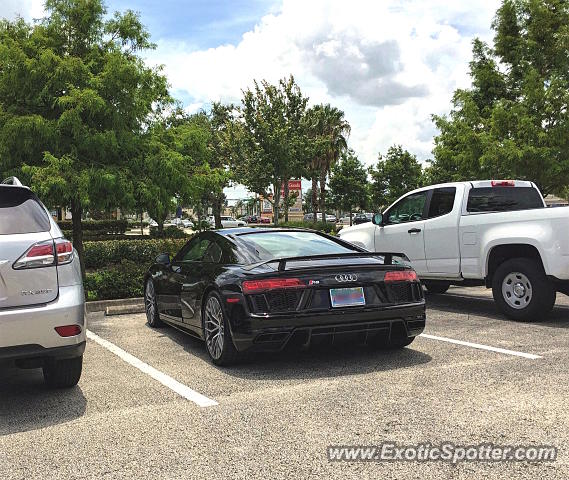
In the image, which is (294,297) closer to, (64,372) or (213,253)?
(213,253)

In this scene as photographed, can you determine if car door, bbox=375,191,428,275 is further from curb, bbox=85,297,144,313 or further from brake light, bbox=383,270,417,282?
curb, bbox=85,297,144,313

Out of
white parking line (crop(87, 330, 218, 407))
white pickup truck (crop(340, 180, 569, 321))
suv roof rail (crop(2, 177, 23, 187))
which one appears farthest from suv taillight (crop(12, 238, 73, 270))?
white pickup truck (crop(340, 180, 569, 321))

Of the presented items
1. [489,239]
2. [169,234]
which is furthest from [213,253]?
[169,234]

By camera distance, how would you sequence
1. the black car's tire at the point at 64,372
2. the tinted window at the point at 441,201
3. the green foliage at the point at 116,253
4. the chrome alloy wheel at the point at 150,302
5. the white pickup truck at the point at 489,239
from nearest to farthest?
the black car's tire at the point at 64,372
the white pickup truck at the point at 489,239
the chrome alloy wheel at the point at 150,302
the tinted window at the point at 441,201
the green foliage at the point at 116,253

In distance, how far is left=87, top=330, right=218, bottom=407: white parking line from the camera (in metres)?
4.49

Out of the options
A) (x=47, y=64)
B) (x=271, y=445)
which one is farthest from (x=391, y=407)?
(x=47, y=64)

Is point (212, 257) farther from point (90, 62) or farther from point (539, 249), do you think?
point (90, 62)

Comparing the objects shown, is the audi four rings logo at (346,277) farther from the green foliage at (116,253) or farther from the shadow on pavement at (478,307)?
the green foliage at (116,253)

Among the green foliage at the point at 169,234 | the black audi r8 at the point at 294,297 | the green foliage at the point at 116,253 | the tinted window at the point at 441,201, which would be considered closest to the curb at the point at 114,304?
the black audi r8 at the point at 294,297

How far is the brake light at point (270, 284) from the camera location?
520 cm

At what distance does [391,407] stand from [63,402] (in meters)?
2.52

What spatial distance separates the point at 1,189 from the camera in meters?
4.50

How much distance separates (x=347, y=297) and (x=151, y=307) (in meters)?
3.58

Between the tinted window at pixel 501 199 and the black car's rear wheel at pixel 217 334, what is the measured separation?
465 centimetres
